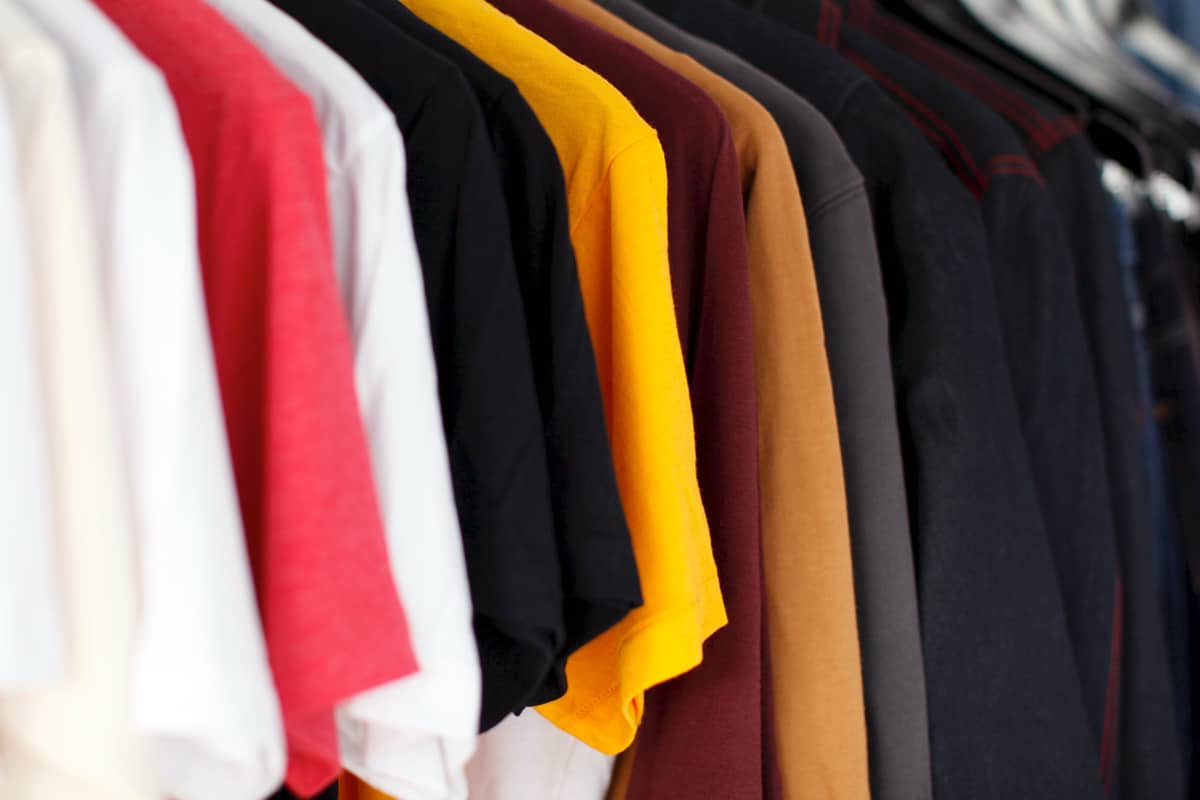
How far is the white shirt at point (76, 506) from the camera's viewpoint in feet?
1.28

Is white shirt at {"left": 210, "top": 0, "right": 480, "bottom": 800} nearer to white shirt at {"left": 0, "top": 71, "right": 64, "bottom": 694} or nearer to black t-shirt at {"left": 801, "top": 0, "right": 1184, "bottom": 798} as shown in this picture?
white shirt at {"left": 0, "top": 71, "right": 64, "bottom": 694}

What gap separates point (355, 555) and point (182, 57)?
213mm

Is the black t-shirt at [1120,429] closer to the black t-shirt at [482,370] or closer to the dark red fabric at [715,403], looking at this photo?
the dark red fabric at [715,403]

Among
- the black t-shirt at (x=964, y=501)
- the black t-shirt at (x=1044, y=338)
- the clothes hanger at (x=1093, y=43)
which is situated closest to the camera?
the black t-shirt at (x=964, y=501)

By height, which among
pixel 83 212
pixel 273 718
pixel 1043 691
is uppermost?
pixel 83 212

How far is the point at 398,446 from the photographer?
0.46 metres

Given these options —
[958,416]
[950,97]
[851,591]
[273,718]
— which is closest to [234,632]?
[273,718]

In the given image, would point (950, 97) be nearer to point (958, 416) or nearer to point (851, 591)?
point (958, 416)

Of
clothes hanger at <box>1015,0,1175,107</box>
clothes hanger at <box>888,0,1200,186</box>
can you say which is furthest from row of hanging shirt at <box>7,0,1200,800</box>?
clothes hanger at <box>1015,0,1175,107</box>

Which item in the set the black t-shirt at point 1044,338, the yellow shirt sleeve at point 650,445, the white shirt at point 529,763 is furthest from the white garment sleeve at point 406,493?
the black t-shirt at point 1044,338

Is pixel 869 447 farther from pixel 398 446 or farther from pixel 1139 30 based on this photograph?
pixel 1139 30

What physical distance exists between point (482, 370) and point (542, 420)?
41 mm

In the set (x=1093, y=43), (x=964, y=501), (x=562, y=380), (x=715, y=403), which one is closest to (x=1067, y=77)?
(x=1093, y=43)

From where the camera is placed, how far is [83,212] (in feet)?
1.33
